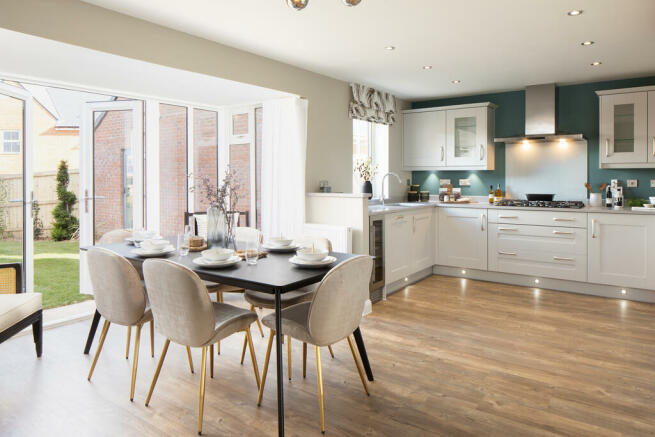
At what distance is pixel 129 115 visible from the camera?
14.6ft

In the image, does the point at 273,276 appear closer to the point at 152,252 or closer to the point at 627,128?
the point at 152,252

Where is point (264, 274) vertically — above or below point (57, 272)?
above

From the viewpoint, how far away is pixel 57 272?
6.78 meters

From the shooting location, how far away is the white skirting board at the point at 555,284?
4637 millimetres

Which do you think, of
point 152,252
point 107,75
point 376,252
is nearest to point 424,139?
point 376,252

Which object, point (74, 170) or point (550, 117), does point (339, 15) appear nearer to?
point (550, 117)

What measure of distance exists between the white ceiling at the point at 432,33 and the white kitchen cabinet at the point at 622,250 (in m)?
1.61

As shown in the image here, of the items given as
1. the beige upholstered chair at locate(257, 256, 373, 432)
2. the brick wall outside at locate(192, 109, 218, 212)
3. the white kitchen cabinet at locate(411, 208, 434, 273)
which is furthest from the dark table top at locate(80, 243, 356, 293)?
the white kitchen cabinet at locate(411, 208, 434, 273)

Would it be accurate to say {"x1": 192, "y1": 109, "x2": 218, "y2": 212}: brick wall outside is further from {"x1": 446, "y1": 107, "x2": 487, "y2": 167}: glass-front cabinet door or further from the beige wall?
{"x1": 446, "y1": 107, "x2": 487, "y2": 167}: glass-front cabinet door

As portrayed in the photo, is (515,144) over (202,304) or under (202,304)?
over

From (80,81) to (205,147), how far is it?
156cm

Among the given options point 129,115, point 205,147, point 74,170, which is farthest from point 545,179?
point 74,170

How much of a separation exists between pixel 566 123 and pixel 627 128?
2.42 ft

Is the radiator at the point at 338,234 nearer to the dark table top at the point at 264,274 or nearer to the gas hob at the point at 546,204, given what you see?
the dark table top at the point at 264,274
